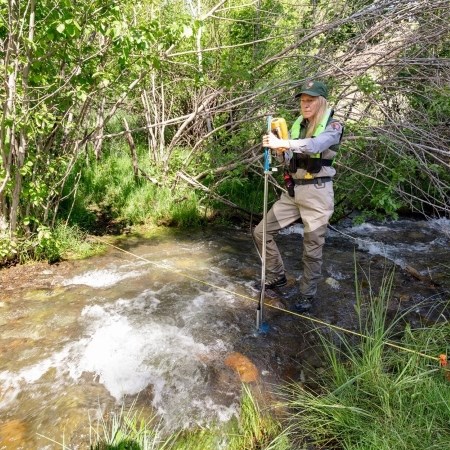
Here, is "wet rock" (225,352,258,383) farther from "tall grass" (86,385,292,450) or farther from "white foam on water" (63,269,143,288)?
"white foam on water" (63,269,143,288)

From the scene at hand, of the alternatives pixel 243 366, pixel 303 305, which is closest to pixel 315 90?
pixel 303 305

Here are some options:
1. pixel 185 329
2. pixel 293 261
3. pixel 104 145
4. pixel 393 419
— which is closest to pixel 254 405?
pixel 393 419

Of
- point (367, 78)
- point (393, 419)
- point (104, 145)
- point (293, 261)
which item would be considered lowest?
point (293, 261)

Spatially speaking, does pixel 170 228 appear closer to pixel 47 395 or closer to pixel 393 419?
pixel 47 395

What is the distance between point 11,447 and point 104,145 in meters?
6.48

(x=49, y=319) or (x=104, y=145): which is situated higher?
(x=104, y=145)

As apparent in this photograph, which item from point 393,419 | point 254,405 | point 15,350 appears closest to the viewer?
point 393,419

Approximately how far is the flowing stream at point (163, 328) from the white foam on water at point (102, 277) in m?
0.02

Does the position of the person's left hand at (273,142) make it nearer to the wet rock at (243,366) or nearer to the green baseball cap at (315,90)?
the green baseball cap at (315,90)

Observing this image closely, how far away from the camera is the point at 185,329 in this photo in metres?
3.77

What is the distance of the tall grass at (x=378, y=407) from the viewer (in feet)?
7.34

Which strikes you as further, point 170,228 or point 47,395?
point 170,228

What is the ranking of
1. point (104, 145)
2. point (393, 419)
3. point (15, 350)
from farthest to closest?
1. point (104, 145)
2. point (15, 350)
3. point (393, 419)

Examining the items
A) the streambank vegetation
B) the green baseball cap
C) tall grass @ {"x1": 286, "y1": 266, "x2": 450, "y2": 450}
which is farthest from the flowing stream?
the green baseball cap
